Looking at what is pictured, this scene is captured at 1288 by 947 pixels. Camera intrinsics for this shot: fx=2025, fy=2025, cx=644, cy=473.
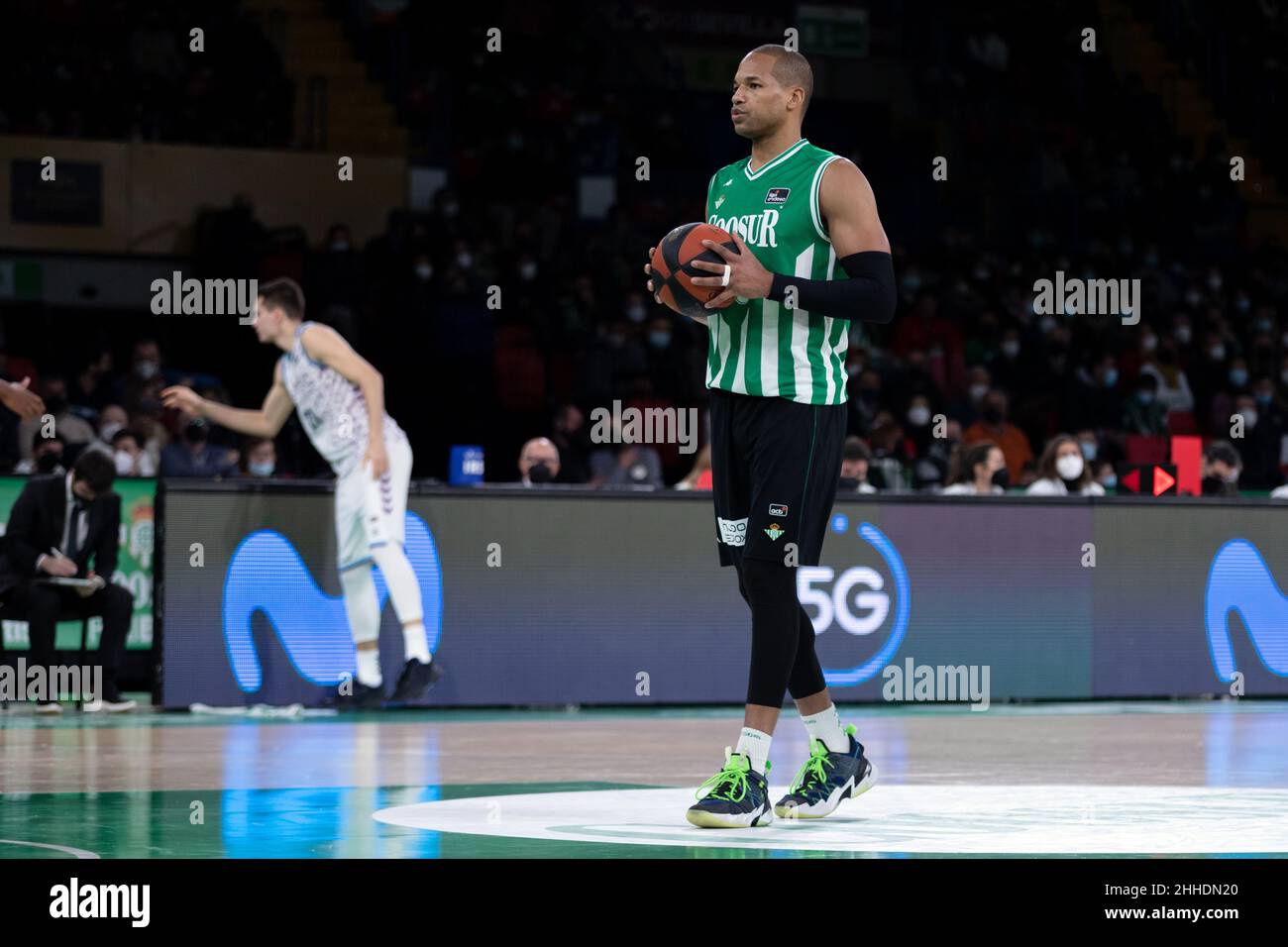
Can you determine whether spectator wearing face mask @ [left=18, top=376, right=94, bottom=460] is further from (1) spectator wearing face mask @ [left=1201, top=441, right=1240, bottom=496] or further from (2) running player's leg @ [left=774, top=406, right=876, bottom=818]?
(2) running player's leg @ [left=774, top=406, right=876, bottom=818]

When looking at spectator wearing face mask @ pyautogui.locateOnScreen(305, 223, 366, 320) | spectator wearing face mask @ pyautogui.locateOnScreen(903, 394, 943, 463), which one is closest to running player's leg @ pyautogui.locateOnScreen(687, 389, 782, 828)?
spectator wearing face mask @ pyautogui.locateOnScreen(903, 394, 943, 463)

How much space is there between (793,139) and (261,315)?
595 cm

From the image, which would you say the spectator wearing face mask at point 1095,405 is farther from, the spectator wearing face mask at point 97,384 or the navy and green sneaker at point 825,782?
the navy and green sneaker at point 825,782

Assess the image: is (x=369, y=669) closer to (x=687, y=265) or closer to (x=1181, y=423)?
(x=687, y=265)

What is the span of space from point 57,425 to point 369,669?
6.16m

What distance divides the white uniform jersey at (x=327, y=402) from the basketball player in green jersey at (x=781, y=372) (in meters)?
5.51

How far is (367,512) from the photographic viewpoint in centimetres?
1158

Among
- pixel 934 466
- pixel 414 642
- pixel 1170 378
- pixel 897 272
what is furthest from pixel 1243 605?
pixel 897 272

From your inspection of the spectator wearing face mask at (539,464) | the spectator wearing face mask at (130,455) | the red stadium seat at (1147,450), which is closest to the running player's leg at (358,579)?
the spectator wearing face mask at (539,464)

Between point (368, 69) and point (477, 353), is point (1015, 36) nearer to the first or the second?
point (368, 69)

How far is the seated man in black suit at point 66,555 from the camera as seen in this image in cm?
1205

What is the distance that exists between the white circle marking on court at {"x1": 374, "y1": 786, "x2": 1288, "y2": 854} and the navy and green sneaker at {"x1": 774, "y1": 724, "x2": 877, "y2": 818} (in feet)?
0.16

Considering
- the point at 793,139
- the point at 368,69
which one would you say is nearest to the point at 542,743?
the point at 793,139
